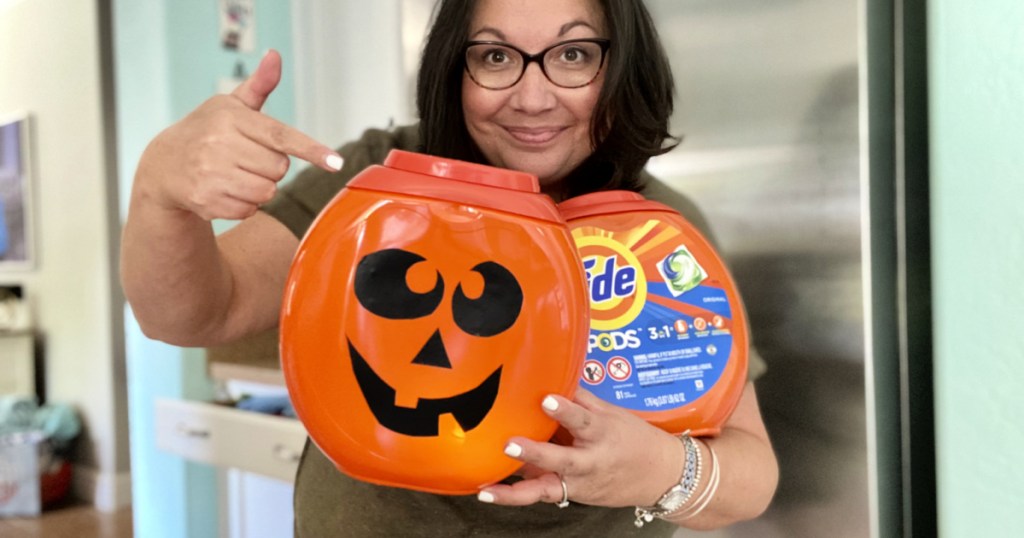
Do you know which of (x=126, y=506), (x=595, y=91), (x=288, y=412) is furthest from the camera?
(x=126, y=506)

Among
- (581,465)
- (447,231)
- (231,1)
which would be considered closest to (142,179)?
(447,231)

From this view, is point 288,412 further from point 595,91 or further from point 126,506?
point 126,506

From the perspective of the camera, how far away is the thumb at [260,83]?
43 cm

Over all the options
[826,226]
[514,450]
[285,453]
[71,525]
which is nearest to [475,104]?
[514,450]

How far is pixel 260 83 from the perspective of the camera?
43 centimetres

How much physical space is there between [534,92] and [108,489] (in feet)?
8.11

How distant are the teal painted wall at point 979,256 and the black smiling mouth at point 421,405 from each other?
1.41 ft

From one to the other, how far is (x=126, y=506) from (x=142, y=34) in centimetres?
163

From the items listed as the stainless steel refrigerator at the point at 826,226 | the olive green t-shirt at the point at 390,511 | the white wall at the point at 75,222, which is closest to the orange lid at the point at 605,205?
the olive green t-shirt at the point at 390,511

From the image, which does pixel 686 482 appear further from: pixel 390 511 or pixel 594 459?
pixel 390 511

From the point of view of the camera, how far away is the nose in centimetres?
53

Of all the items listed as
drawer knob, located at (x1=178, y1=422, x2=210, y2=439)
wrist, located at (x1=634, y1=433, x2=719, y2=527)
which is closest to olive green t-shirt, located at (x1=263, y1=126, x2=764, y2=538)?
wrist, located at (x1=634, y1=433, x2=719, y2=527)

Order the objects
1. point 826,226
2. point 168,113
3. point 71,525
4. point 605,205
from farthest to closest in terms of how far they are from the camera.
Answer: point 71,525 < point 168,113 < point 826,226 < point 605,205

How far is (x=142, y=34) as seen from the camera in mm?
1560
